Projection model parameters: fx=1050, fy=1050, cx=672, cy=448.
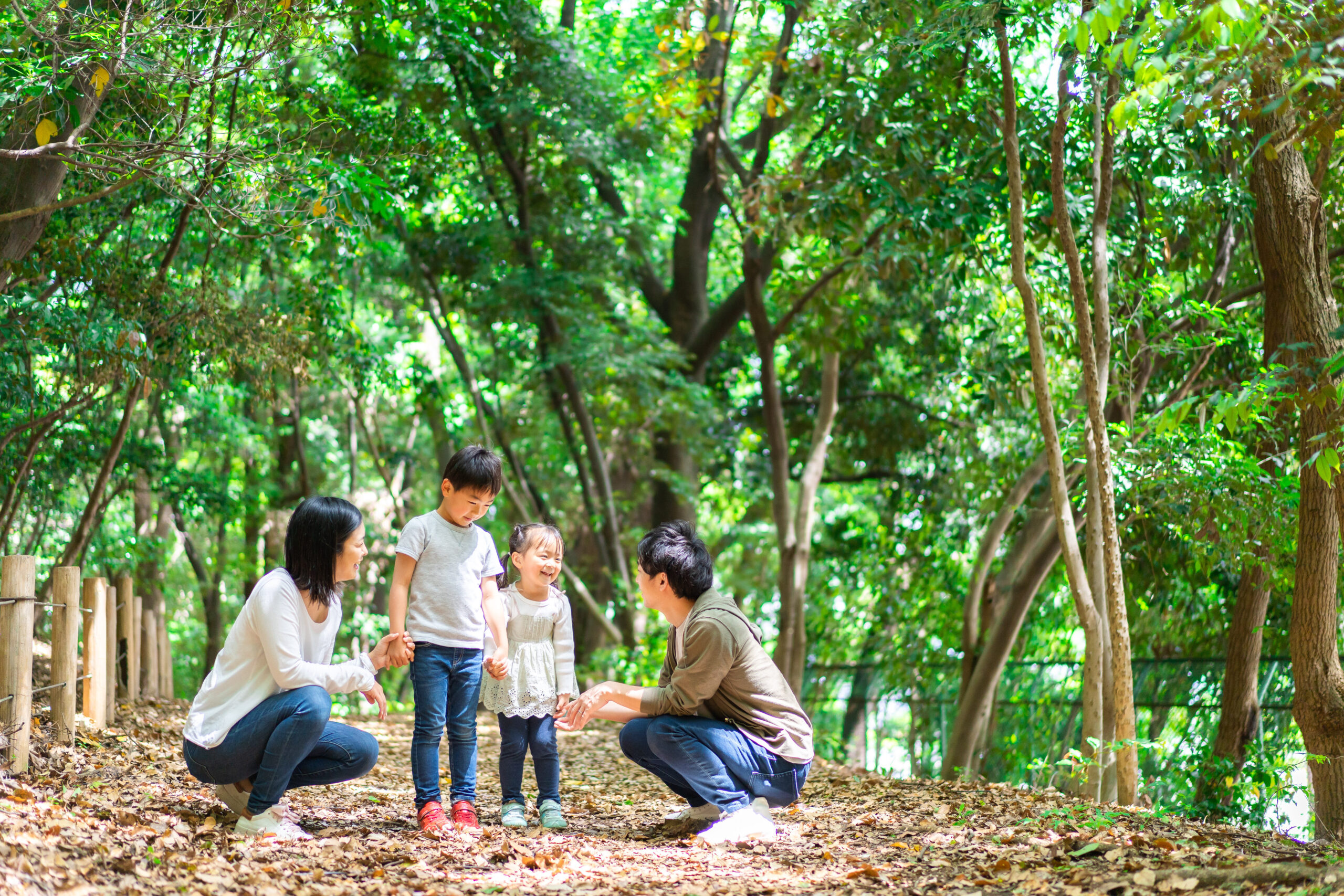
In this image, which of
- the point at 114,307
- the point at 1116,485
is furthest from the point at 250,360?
the point at 1116,485

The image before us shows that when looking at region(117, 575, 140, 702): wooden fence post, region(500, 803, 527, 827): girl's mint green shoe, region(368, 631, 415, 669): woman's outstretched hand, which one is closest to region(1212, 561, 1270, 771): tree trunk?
region(500, 803, 527, 827): girl's mint green shoe

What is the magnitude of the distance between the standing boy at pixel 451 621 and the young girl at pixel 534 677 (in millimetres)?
93

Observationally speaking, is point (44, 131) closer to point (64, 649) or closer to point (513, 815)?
point (64, 649)

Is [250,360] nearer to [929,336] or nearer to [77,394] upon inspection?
[77,394]

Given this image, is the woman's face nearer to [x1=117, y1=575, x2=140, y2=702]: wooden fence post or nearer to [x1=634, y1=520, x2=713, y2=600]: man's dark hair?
[x1=634, y1=520, x2=713, y2=600]: man's dark hair

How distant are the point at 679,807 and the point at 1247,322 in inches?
183

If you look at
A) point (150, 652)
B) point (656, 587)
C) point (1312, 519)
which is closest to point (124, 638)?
point (150, 652)

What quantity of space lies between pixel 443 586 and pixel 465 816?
83 cm

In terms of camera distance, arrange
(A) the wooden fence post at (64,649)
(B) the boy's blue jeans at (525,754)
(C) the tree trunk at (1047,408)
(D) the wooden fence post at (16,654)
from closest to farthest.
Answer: (B) the boy's blue jeans at (525,754)
(D) the wooden fence post at (16,654)
(C) the tree trunk at (1047,408)
(A) the wooden fence post at (64,649)

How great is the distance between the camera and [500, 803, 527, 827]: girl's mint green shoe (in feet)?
12.9

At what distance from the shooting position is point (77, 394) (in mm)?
6090

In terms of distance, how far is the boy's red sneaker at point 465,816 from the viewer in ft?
12.3

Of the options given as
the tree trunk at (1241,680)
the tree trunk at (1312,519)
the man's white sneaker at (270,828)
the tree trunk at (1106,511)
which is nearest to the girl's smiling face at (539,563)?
the man's white sneaker at (270,828)

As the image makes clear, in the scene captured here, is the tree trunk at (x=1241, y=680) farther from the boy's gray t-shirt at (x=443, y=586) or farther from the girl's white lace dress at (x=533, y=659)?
the boy's gray t-shirt at (x=443, y=586)
